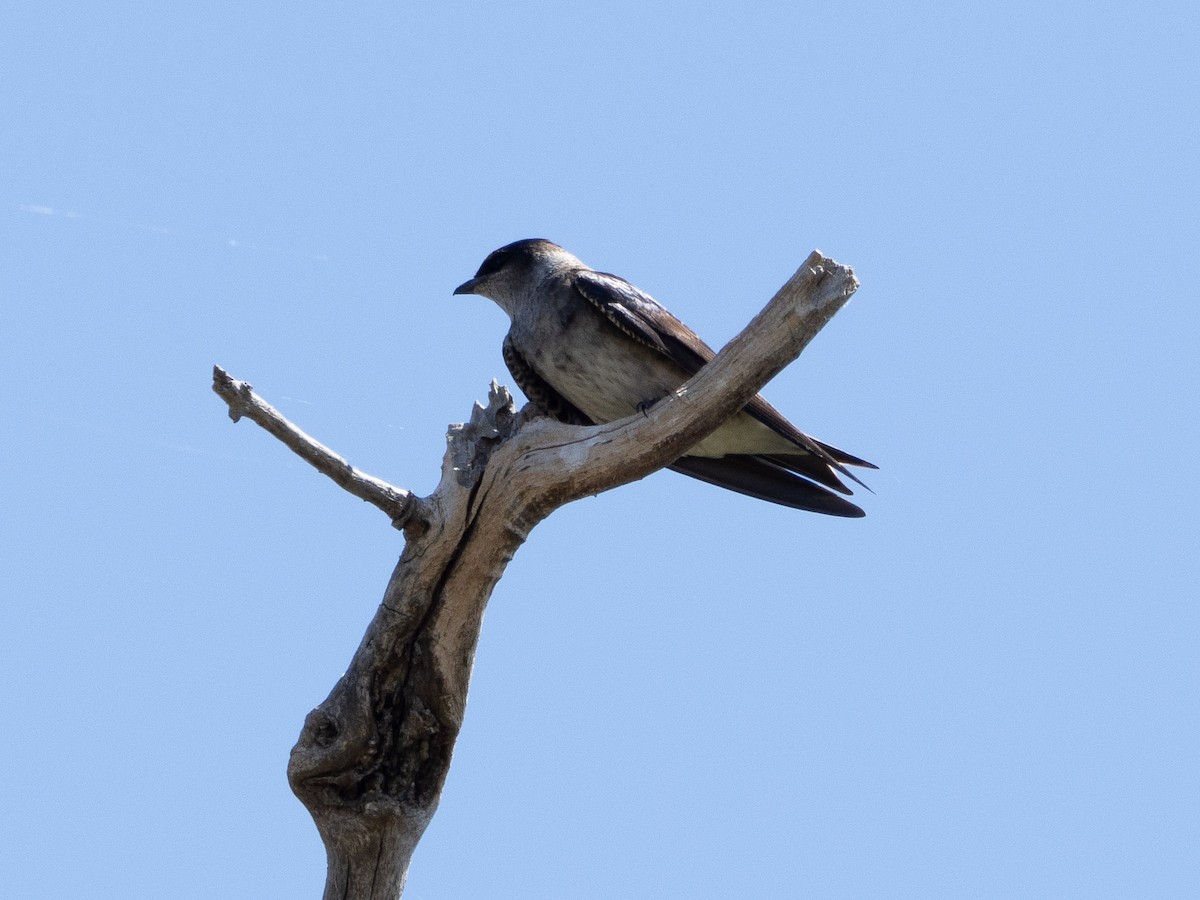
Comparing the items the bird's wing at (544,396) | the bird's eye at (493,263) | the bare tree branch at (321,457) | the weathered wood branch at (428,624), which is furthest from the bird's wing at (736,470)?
the bare tree branch at (321,457)

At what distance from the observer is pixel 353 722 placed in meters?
6.53

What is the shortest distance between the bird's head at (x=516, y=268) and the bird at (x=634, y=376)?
83mm

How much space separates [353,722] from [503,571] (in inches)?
37.7

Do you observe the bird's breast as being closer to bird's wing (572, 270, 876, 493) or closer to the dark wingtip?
bird's wing (572, 270, 876, 493)

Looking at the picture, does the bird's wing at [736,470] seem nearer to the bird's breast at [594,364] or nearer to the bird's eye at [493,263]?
the bird's breast at [594,364]

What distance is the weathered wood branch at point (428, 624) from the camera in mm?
6469

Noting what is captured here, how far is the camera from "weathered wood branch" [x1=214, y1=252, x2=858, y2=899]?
6.47 m

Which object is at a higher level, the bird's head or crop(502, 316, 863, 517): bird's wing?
the bird's head

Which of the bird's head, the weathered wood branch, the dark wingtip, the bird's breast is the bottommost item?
the weathered wood branch

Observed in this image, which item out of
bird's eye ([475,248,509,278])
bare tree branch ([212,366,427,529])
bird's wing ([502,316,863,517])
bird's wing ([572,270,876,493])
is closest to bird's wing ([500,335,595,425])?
bird's wing ([502,316,863,517])

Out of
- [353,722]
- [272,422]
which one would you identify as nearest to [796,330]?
[272,422]

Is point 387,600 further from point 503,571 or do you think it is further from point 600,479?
point 600,479

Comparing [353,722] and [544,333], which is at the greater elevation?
[544,333]

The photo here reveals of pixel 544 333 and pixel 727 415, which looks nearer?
pixel 727 415
